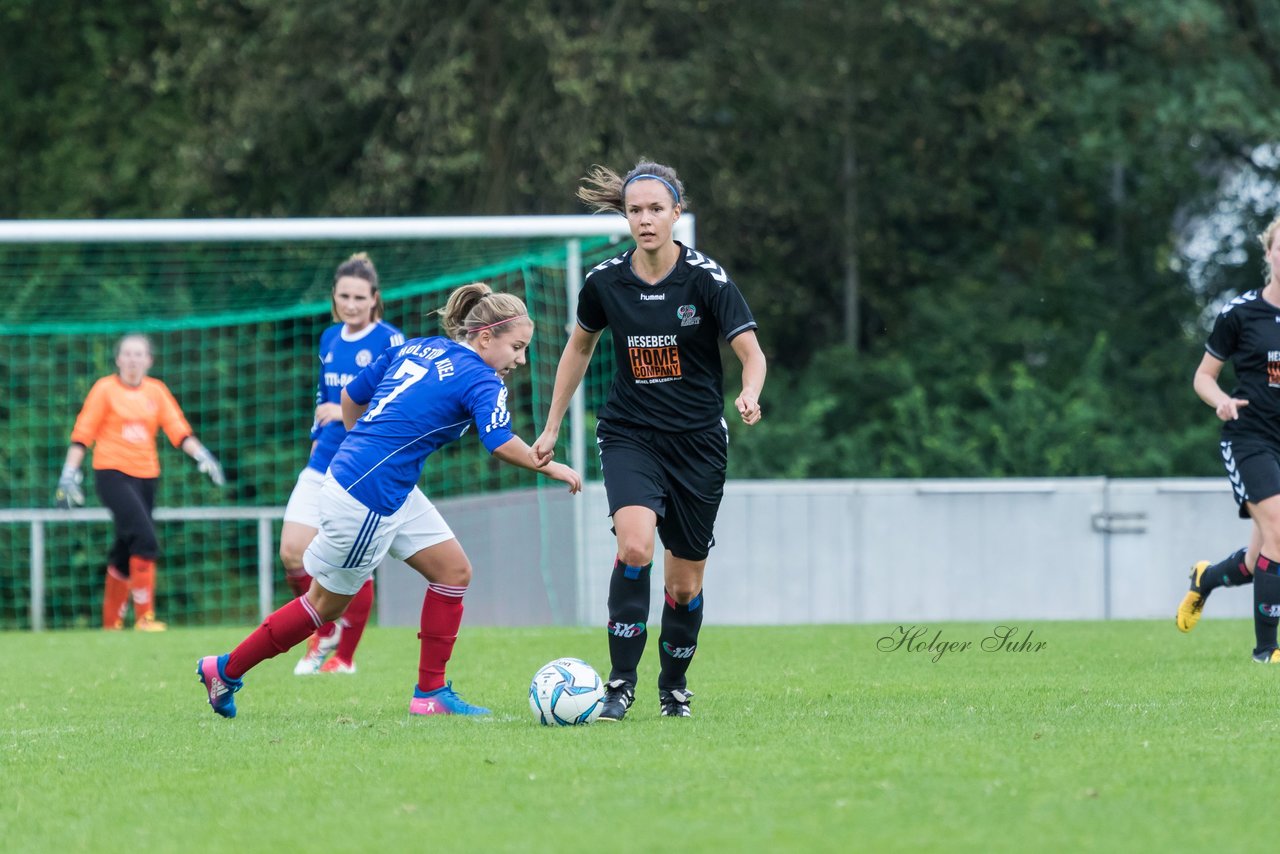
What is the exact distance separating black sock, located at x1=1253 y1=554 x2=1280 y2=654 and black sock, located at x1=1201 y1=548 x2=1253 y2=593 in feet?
2.27

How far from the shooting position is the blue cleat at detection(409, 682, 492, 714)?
6852 mm

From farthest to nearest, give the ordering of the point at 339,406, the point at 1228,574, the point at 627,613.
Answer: the point at 1228,574, the point at 339,406, the point at 627,613

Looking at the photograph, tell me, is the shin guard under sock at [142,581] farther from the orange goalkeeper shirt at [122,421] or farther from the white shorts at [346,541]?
the white shorts at [346,541]

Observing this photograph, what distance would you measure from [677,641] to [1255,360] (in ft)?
11.3

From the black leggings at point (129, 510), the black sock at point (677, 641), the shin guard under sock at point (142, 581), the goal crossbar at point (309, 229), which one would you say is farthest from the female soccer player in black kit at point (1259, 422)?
the shin guard under sock at point (142, 581)

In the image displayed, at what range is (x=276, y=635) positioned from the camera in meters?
6.66

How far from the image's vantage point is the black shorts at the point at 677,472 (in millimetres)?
6359

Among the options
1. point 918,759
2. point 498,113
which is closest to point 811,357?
point 498,113

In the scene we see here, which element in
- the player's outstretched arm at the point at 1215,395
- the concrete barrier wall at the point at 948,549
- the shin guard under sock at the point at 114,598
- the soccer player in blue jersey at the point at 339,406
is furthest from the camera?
the concrete barrier wall at the point at 948,549

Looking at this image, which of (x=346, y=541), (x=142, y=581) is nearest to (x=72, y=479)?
(x=142, y=581)

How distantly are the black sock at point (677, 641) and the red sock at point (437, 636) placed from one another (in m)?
0.88

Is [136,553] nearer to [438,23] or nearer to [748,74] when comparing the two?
[438,23]

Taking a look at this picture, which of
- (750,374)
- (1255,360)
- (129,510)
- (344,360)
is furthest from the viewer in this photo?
(129,510)

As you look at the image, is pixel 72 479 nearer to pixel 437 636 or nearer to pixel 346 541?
pixel 437 636
